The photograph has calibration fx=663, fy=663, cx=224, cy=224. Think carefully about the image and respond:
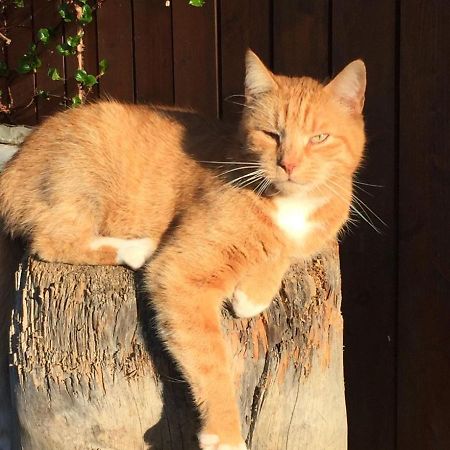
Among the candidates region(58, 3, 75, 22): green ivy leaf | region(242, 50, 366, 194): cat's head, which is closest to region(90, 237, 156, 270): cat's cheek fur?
region(242, 50, 366, 194): cat's head

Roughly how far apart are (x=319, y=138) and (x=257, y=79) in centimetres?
28

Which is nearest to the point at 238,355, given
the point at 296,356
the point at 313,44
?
the point at 296,356

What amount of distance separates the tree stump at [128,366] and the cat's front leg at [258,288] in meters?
0.03

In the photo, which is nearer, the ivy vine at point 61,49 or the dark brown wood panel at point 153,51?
the dark brown wood panel at point 153,51

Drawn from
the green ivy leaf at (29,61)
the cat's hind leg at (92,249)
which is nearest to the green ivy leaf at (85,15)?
the green ivy leaf at (29,61)

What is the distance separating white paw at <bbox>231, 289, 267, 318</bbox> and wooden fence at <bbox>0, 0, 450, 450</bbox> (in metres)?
1.04

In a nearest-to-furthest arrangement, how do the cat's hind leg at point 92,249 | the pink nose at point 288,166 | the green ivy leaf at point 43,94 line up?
the pink nose at point 288,166
the cat's hind leg at point 92,249
the green ivy leaf at point 43,94

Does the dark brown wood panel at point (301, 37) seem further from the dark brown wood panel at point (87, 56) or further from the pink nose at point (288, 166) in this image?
the dark brown wood panel at point (87, 56)

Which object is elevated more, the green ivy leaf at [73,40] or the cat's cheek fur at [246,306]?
the green ivy leaf at [73,40]

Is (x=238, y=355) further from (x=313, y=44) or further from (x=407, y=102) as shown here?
(x=313, y=44)

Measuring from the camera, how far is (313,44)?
108 inches

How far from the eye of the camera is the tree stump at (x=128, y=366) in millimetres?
1728

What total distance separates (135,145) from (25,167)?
1.21 feet

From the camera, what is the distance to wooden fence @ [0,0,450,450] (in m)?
2.51
